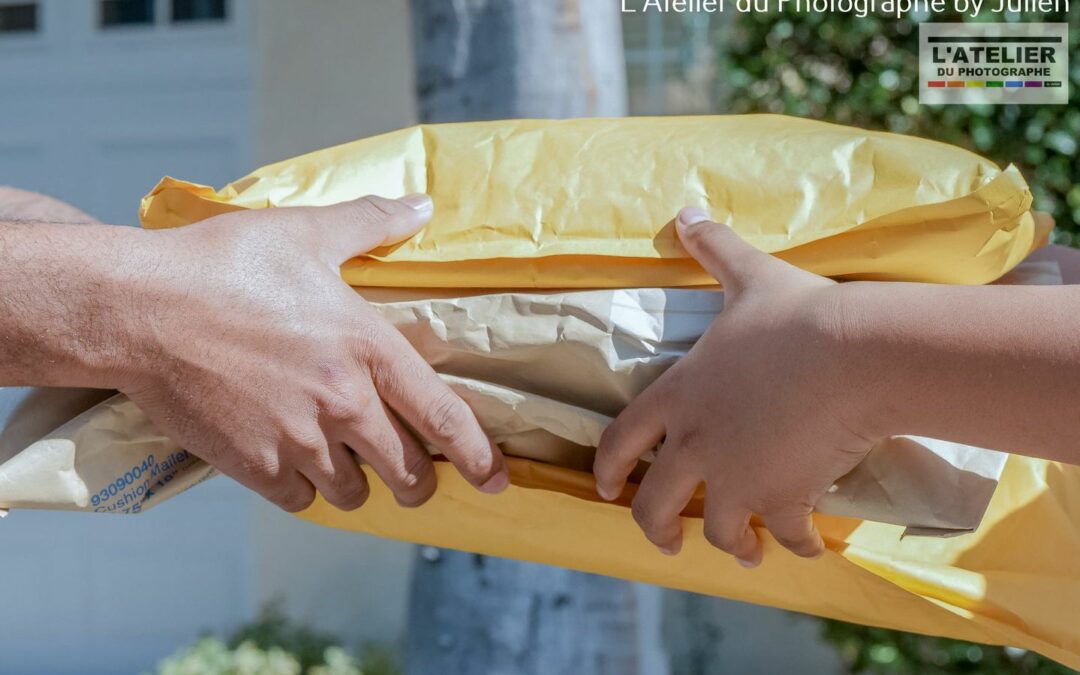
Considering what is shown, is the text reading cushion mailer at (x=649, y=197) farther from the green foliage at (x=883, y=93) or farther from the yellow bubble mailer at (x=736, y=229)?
the green foliage at (x=883, y=93)

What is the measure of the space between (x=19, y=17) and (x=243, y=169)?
130cm

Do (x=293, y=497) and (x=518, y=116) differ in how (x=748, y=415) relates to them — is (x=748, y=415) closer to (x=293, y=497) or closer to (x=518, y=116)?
(x=293, y=497)

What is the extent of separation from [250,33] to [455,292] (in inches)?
135

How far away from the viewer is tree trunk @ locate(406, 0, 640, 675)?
2043 mm

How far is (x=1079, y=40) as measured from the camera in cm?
281

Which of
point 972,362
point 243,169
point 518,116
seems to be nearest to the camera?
point 972,362

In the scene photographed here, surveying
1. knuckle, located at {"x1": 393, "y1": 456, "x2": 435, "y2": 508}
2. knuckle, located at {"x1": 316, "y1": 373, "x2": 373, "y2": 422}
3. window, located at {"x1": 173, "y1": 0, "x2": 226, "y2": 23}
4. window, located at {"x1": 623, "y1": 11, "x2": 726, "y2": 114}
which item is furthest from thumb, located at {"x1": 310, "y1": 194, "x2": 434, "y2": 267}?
window, located at {"x1": 173, "y1": 0, "x2": 226, "y2": 23}

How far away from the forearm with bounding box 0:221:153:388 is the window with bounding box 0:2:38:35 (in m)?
4.04

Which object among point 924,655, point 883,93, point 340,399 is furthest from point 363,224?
point 924,655

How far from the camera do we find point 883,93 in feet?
9.80

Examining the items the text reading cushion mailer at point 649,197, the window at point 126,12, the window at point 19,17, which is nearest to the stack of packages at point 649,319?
the text reading cushion mailer at point 649,197

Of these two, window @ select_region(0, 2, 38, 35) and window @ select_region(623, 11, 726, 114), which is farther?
window @ select_region(0, 2, 38, 35)

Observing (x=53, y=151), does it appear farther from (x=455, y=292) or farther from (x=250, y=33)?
(x=455, y=292)

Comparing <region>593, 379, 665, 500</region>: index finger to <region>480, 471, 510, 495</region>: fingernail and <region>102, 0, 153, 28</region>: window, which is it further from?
<region>102, 0, 153, 28</region>: window
